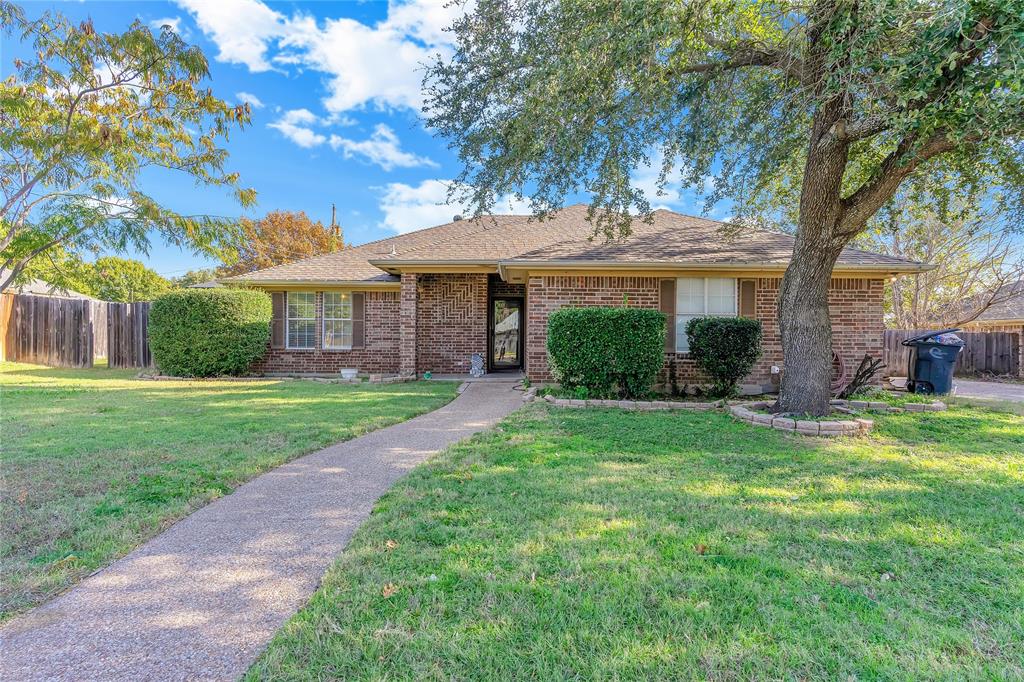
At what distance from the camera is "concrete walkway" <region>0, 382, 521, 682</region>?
1.82 metres

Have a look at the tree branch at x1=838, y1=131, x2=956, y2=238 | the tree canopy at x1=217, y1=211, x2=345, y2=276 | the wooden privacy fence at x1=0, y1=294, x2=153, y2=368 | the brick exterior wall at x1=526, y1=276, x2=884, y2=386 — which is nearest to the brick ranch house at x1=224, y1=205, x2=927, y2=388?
the brick exterior wall at x1=526, y1=276, x2=884, y2=386

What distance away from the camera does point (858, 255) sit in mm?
9578

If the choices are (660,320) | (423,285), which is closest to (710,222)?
(660,320)

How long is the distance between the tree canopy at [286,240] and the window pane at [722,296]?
2210 centimetres

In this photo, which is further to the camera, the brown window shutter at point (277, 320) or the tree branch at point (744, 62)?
the brown window shutter at point (277, 320)

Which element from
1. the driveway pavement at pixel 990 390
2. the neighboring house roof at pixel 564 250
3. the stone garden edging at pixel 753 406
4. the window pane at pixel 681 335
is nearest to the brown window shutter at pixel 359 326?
Answer: the neighboring house roof at pixel 564 250

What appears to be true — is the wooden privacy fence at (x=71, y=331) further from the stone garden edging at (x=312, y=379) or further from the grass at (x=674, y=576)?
the grass at (x=674, y=576)

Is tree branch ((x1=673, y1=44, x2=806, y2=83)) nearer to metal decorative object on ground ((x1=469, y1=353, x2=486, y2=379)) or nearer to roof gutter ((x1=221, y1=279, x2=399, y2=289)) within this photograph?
metal decorative object on ground ((x1=469, y1=353, x2=486, y2=379))

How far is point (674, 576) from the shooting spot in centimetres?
240

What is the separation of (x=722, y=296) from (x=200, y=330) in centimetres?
1211

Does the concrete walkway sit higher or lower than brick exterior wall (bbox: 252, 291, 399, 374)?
lower

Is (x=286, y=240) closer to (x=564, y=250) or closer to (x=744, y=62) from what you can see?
(x=564, y=250)

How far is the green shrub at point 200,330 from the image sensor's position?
441 inches

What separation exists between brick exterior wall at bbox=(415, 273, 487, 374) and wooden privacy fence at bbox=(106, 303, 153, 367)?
8907 mm
